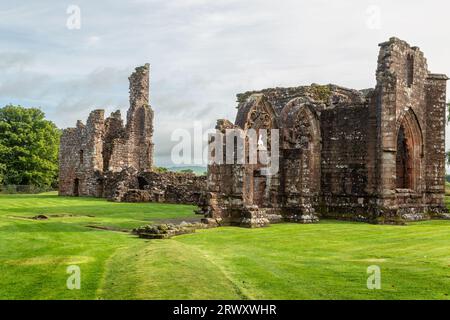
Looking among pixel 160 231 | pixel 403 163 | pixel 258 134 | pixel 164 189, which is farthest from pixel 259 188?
pixel 164 189

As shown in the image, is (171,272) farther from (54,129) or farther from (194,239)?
(54,129)

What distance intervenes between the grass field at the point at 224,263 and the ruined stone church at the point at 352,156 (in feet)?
9.94

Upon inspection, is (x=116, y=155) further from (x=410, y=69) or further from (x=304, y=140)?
(x=410, y=69)

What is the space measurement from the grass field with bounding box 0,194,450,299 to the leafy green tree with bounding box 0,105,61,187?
134ft

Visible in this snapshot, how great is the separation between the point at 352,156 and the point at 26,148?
44.0 m

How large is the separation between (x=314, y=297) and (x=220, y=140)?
11928 mm

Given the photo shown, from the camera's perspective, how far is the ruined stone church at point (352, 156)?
19.4 m

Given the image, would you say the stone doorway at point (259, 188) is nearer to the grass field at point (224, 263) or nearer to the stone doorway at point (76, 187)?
the grass field at point (224, 263)

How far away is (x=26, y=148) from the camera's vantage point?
5638 cm

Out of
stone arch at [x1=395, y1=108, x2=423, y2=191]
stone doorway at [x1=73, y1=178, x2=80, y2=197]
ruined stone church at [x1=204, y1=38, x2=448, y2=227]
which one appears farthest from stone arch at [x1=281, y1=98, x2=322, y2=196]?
stone doorway at [x1=73, y1=178, x2=80, y2=197]

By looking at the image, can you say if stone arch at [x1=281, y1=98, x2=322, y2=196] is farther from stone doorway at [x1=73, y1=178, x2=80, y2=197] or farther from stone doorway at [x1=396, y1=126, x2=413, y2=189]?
stone doorway at [x1=73, y1=178, x2=80, y2=197]

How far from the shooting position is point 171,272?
28.9 feet

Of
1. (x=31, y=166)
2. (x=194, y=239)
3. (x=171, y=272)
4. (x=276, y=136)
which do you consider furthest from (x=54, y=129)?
(x=171, y=272)

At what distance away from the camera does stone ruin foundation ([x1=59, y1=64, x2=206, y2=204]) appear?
36750 millimetres
